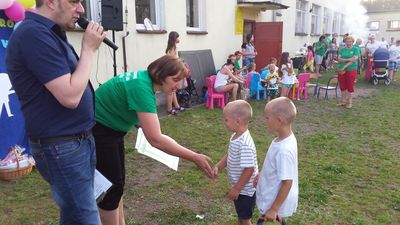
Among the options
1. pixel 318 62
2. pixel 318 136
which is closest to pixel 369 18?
pixel 318 62

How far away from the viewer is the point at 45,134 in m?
1.63

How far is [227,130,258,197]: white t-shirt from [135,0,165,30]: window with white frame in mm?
6450

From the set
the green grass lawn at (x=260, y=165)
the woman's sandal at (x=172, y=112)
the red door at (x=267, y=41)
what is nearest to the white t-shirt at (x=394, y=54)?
the red door at (x=267, y=41)

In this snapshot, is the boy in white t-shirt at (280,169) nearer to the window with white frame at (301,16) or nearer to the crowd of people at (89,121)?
the crowd of people at (89,121)

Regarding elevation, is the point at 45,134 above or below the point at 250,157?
above

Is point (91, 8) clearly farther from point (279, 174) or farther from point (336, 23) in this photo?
point (336, 23)

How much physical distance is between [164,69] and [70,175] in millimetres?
834

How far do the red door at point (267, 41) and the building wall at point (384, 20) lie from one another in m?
32.7

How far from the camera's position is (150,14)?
8906mm

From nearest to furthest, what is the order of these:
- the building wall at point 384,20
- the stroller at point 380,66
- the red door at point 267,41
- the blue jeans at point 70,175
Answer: the blue jeans at point 70,175
the stroller at point 380,66
the red door at point 267,41
the building wall at point 384,20

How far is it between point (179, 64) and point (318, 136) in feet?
15.5

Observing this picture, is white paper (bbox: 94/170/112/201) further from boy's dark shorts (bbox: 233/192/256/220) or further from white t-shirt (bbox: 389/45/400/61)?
white t-shirt (bbox: 389/45/400/61)

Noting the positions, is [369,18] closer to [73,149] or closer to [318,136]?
[318,136]

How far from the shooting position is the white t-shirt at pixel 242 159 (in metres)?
2.45
